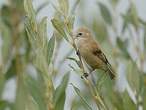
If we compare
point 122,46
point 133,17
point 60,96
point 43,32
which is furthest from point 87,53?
point 122,46

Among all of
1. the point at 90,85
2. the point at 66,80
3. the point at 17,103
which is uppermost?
the point at 17,103

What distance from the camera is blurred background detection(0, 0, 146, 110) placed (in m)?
1.38

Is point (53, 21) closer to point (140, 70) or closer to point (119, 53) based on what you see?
point (140, 70)

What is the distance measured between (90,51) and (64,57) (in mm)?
785

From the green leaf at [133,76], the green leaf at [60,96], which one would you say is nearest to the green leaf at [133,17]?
the green leaf at [133,76]

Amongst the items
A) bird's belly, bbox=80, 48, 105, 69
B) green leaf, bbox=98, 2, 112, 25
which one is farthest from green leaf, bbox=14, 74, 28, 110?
green leaf, bbox=98, 2, 112, 25

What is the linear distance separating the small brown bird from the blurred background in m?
0.05

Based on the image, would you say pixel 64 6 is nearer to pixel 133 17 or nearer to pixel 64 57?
pixel 133 17

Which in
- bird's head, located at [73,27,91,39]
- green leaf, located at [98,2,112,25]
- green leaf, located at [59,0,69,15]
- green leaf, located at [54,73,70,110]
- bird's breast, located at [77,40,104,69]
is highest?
green leaf, located at [98,2,112,25]

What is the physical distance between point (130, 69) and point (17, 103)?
428 millimetres

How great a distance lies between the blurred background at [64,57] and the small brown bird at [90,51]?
0.05m

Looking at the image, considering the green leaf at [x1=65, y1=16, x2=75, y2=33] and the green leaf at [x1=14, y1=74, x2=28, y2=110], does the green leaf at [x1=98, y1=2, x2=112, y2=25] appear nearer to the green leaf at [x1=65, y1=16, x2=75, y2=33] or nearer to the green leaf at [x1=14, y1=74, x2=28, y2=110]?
the green leaf at [x1=14, y1=74, x2=28, y2=110]

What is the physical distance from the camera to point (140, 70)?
2.01 metres

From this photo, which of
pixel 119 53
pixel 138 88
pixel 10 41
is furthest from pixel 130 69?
pixel 10 41
